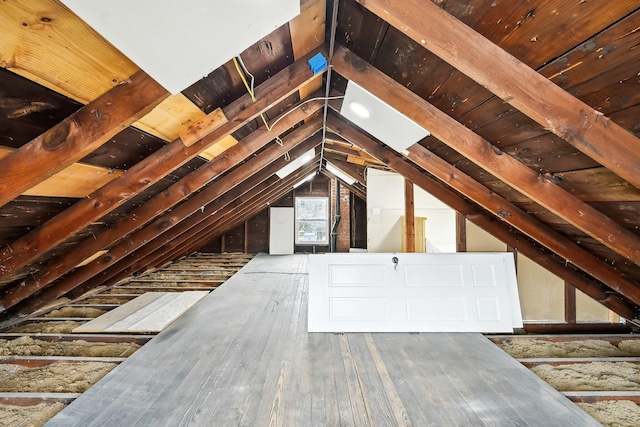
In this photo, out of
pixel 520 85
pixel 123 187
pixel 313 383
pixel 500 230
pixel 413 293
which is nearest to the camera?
pixel 520 85

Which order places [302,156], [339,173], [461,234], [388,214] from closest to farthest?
[461,234], [302,156], [388,214], [339,173]

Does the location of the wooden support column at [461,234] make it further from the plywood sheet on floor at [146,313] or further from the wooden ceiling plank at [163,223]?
the plywood sheet on floor at [146,313]

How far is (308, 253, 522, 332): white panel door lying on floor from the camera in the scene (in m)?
3.04

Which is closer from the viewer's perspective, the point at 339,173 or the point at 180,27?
the point at 180,27

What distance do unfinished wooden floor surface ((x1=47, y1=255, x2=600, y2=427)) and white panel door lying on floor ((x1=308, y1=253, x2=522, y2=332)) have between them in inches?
5.9

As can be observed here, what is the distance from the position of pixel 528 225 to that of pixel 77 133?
8.98 ft

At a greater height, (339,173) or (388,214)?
(339,173)

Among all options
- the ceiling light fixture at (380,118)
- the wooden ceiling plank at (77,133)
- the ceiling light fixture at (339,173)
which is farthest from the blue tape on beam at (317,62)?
the ceiling light fixture at (339,173)

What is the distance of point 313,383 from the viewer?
2086 millimetres

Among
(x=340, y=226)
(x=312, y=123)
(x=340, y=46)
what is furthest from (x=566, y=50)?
(x=340, y=226)

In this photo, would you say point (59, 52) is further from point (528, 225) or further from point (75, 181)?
point (528, 225)

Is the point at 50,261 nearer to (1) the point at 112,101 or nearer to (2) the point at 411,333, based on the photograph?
(1) the point at 112,101

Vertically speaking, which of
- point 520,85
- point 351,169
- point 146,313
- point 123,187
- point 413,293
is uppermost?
point 351,169

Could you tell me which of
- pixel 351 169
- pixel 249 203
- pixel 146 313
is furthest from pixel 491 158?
pixel 249 203
